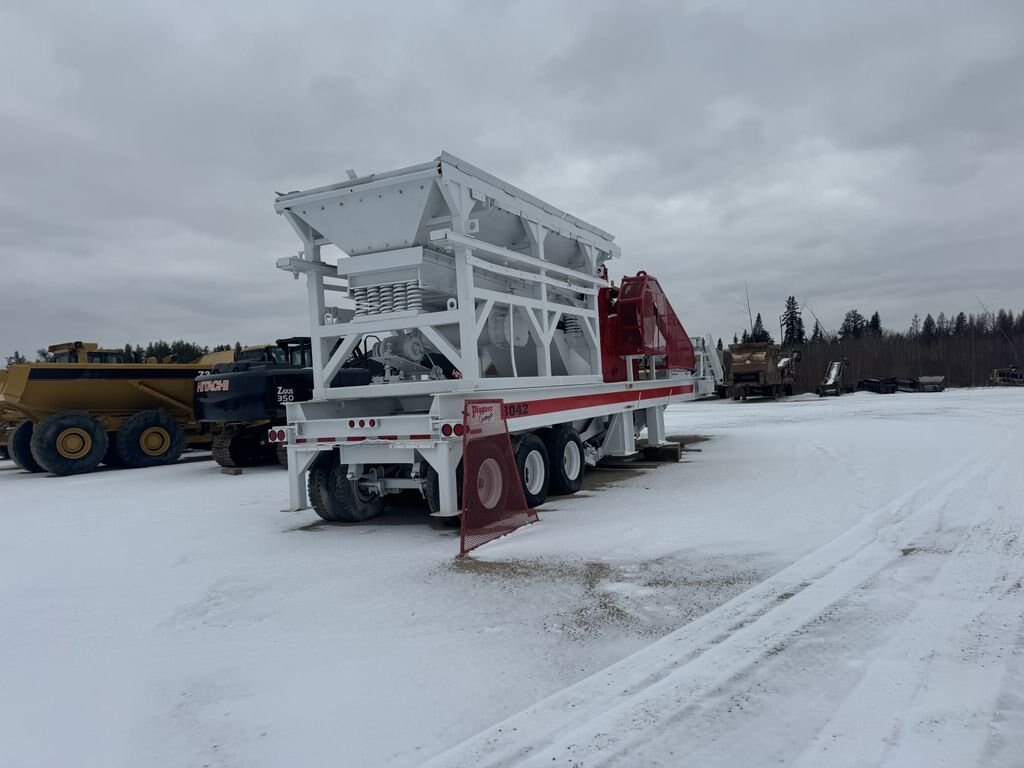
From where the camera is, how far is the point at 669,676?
11.9ft

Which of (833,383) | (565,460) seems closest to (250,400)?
(565,460)

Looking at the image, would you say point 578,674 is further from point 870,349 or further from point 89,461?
point 870,349

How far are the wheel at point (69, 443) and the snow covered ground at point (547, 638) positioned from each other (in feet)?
25.2

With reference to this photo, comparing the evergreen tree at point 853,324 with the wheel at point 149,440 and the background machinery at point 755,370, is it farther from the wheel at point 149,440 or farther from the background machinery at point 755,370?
→ the wheel at point 149,440

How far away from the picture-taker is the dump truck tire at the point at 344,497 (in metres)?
8.20

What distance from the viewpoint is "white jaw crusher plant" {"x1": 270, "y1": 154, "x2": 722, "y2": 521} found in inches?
296

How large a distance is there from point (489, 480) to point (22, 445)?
13475 mm

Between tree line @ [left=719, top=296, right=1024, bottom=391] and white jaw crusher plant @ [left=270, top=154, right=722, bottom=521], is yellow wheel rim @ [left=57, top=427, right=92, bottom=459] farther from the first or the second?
tree line @ [left=719, top=296, right=1024, bottom=391]

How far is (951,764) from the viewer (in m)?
2.73

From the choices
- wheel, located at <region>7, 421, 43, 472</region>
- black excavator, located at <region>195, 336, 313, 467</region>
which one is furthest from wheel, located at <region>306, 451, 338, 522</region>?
wheel, located at <region>7, 421, 43, 472</region>

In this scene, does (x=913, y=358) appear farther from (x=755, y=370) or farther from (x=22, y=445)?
(x=22, y=445)

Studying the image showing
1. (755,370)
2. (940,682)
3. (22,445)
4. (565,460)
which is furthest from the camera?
(755,370)

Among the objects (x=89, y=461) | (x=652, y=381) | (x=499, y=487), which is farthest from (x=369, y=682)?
(x=89, y=461)

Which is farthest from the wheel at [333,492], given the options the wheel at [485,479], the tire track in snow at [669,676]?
the tire track in snow at [669,676]
